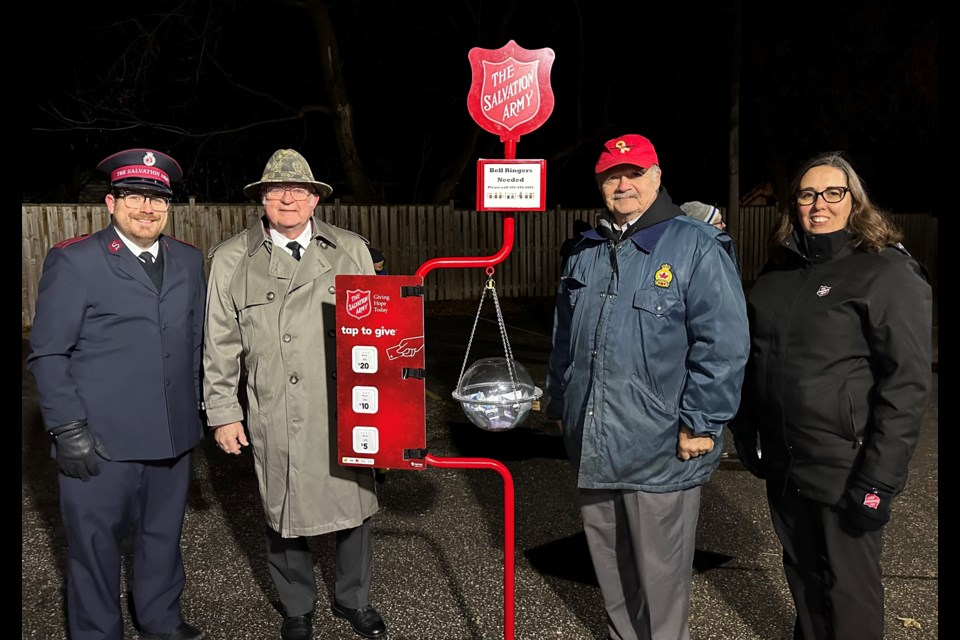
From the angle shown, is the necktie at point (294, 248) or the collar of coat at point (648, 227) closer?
the collar of coat at point (648, 227)

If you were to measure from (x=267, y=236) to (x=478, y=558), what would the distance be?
2.05 metres

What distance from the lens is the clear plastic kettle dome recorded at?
10.3 feet

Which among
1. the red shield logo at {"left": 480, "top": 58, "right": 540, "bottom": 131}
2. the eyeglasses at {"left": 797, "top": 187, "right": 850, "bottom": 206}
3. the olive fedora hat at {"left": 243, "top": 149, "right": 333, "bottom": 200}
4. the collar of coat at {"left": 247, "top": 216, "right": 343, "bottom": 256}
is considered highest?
the red shield logo at {"left": 480, "top": 58, "right": 540, "bottom": 131}

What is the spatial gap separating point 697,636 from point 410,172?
17816mm

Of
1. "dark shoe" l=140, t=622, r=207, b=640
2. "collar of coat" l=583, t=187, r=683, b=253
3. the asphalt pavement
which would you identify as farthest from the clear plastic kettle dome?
"dark shoe" l=140, t=622, r=207, b=640

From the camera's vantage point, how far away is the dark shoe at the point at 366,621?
346 centimetres

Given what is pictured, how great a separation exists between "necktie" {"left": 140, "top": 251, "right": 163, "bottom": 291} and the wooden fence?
9.12 metres

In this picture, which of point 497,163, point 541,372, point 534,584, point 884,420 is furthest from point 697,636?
point 541,372

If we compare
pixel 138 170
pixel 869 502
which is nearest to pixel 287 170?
pixel 138 170

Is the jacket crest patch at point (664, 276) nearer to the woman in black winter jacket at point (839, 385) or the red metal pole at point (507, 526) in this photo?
the woman in black winter jacket at point (839, 385)

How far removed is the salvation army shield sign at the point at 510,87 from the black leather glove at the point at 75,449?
1.91m

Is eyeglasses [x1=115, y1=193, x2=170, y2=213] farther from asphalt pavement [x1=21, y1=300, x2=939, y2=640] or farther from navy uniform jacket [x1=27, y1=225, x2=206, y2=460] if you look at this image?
asphalt pavement [x1=21, y1=300, x2=939, y2=640]

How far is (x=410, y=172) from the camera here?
20.2m

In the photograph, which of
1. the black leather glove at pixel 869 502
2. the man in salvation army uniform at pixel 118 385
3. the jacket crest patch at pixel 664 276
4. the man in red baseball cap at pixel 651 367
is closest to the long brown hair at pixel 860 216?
the man in red baseball cap at pixel 651 367
